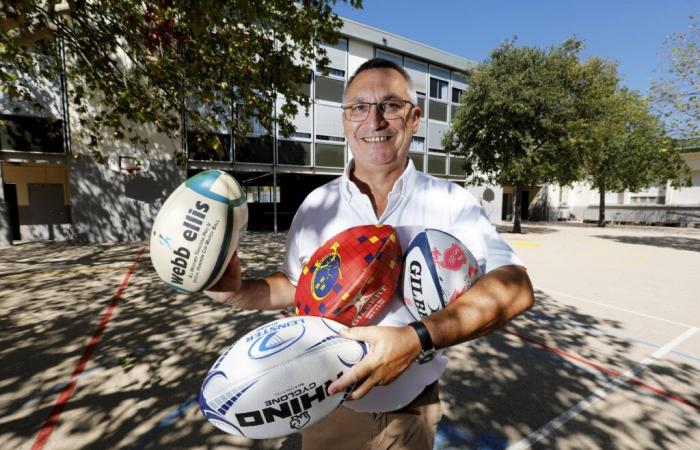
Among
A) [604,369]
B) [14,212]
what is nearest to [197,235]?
[604,369]

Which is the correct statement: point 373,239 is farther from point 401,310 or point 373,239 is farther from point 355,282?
point 401,310

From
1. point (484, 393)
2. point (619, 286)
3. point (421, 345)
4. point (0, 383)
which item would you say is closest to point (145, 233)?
point (0, 383)

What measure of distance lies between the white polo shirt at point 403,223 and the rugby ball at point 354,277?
15 centimetres

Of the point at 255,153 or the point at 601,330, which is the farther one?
the point at 255,153

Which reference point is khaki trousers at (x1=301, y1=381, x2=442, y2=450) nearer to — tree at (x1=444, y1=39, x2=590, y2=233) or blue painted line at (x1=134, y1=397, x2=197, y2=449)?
blue painted line at (x1=134, y1=397, x2=197, y2=449)

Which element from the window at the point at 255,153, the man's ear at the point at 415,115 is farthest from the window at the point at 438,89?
the man's ear at the point at 415,115

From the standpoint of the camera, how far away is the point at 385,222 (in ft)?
6.64

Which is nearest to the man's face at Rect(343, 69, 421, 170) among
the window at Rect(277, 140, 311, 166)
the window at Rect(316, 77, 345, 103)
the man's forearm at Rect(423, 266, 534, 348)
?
the man's forearm at Rect(423, 266, 534, 348)

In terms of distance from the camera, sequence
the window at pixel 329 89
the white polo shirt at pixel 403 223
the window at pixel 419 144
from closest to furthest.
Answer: the white polo shirt at pixel 403 223
the window at pixel 329 89
the window at pixel 419 144

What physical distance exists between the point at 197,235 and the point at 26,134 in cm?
1730

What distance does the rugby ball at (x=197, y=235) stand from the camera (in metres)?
1.94

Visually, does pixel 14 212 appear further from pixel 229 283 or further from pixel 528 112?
pixel 528 112

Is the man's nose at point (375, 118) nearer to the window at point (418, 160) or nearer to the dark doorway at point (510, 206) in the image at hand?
the window at point (418, 160)

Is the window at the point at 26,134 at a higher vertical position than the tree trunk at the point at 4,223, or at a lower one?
higher
